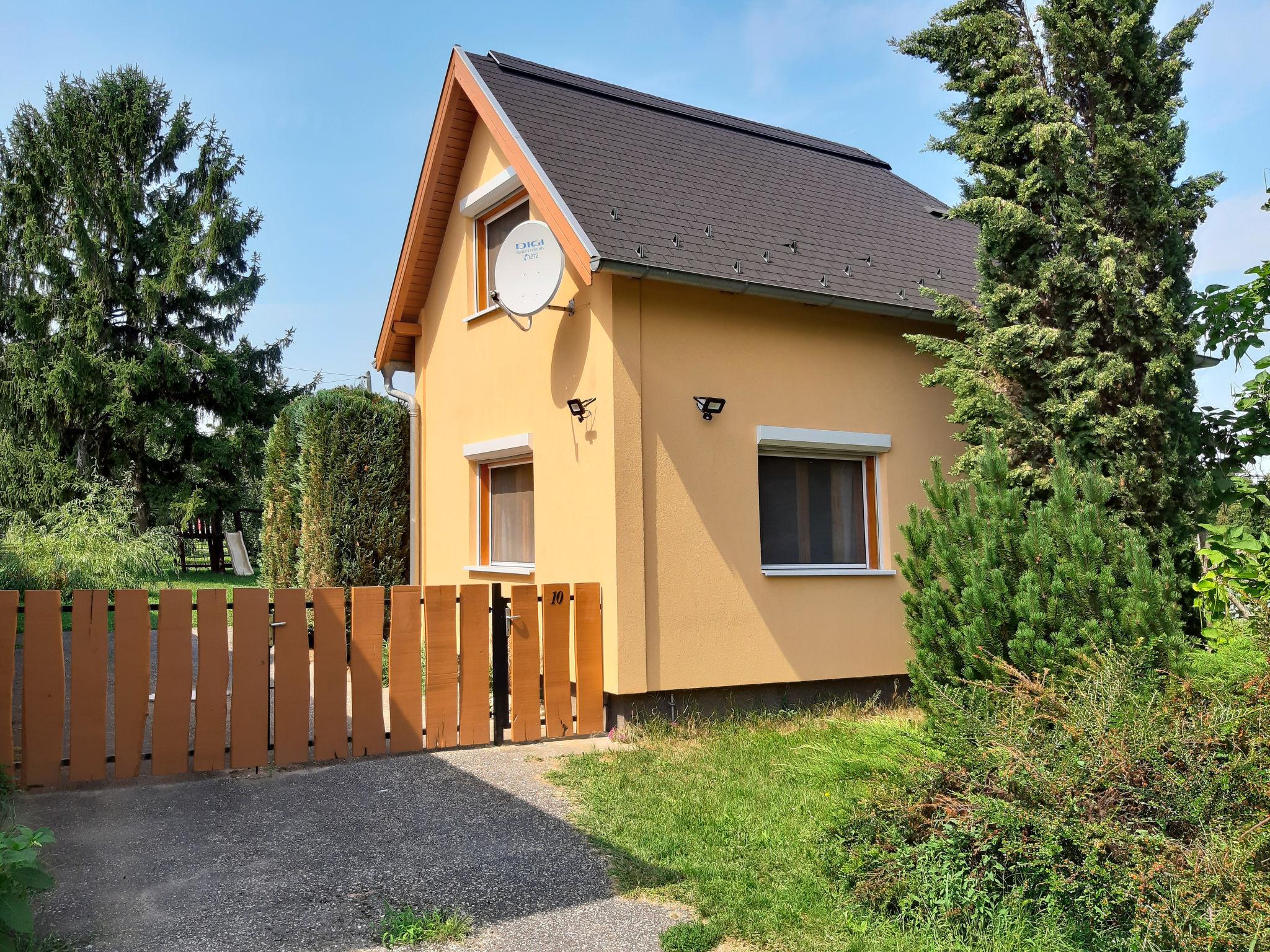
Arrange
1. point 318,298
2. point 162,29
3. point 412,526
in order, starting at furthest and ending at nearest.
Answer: point 318,298, point 412,526, point 162,29

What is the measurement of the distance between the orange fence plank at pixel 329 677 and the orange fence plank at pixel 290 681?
86 mm

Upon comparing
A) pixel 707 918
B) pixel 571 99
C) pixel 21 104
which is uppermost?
pixel 21 104

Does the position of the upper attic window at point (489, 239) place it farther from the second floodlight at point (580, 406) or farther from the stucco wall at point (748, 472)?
the stucco wall at point (748, 472)

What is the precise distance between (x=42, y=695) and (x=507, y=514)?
486 centimetres

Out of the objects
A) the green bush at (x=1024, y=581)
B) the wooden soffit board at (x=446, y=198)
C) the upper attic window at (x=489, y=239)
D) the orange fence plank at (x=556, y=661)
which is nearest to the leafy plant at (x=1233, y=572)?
the green bush at (x=1024, y=581)

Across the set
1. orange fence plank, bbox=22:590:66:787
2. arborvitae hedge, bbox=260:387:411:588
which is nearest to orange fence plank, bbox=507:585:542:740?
orange fence plank, bbox=22:590:66:787

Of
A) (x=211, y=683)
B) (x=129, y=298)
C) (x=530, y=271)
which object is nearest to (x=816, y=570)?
(x=530, y=271)

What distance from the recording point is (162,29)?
9.25 meters

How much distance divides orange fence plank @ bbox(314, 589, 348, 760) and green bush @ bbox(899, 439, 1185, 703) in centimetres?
413

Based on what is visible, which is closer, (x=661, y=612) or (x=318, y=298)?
(x=661, y=612)

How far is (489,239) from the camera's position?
10.4m

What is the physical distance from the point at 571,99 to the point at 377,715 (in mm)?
7030

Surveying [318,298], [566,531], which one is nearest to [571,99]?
[566,531]

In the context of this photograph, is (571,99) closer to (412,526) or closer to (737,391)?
(737,391)
